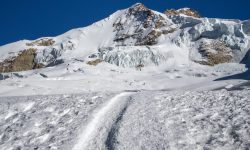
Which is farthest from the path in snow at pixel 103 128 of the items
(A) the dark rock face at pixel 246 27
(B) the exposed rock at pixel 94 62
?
(A) the dark rock face at pixel 246 27

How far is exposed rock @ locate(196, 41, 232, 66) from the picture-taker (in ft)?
283

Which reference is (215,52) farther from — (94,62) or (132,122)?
(132,122)

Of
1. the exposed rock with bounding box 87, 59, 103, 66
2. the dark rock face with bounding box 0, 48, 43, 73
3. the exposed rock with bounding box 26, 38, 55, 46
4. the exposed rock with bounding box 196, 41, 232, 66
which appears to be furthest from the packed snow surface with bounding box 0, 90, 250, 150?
the exposed rock with bounding box 26, 38, 55, 46

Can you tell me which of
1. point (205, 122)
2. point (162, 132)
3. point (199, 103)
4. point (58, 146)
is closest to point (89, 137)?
point (58, 146)

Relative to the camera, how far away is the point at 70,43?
364 ft

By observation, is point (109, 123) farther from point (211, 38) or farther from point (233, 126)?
point (211, 38)

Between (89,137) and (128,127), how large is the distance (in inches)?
55.5

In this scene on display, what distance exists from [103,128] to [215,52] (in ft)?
260

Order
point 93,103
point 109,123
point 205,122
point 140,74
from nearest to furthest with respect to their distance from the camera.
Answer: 1. point 205,122
2. point 109,123
3. point 93,103
4. point 140,74

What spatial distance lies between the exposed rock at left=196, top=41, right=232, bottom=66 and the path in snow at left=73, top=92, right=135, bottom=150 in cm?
7024

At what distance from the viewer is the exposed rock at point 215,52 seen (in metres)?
86.4

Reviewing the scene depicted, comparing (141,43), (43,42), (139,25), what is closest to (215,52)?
(141,43)

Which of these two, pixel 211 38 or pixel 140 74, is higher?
pixel 211 38

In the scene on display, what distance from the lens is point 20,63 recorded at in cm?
12019
